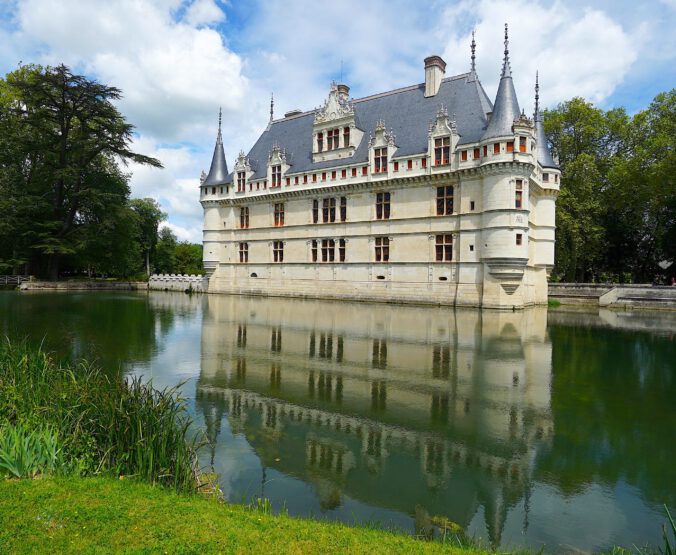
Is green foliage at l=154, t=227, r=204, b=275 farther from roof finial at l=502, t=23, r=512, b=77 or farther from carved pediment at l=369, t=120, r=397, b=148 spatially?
roof finial at l=502, t=23, r=512, b=77

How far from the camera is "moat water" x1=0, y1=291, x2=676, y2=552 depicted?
4941 mm

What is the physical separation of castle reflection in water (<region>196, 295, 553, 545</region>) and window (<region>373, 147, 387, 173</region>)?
18.8 m

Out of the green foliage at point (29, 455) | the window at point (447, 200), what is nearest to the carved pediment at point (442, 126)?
the window at point (447, 200)

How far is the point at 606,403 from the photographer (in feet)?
28.3

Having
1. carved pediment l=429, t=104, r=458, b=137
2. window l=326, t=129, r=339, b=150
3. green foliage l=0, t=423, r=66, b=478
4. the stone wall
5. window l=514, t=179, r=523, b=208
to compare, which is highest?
window l=326, t=129, r=339, b=150

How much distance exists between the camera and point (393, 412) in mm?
7871

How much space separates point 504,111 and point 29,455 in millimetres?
27887

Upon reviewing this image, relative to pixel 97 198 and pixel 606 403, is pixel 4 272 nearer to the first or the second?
pixel 97 198

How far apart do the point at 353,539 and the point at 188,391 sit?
577 cm

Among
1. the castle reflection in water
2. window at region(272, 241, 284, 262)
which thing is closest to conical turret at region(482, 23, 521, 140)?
the castle reflection in water

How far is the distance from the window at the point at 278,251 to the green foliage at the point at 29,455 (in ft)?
108

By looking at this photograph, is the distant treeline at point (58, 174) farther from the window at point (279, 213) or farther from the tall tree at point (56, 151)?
the window at point (279, 213)

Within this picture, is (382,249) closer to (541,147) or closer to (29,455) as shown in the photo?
(541,147)

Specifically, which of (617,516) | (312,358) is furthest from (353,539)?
(312,358)
